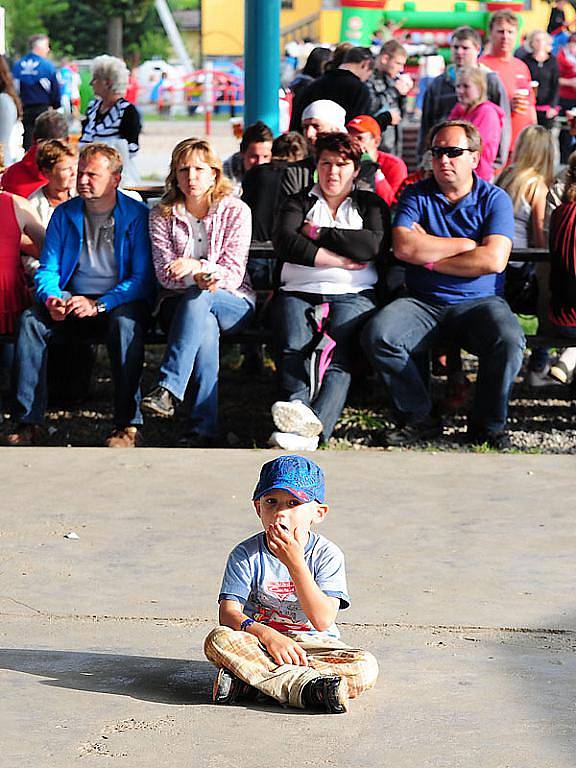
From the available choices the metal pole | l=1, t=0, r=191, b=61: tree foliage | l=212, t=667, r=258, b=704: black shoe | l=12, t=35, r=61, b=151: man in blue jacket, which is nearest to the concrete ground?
l=212, t=667, r=258, b=704: black shoe

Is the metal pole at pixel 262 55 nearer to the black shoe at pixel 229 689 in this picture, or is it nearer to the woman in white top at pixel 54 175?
the woman in white top at pixel 54 175

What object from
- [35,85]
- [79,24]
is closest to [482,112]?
[35,85]

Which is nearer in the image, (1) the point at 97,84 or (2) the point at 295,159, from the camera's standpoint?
(2) the point at 295,159

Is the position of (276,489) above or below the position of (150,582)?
above

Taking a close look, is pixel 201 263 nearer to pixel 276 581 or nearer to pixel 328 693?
pixel 276 581

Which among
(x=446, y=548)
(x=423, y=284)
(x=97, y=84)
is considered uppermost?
(x=97, y=84)

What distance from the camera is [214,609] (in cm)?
436

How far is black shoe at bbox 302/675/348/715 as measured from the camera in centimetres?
346

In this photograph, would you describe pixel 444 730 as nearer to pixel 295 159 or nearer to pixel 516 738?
pixel 516 738

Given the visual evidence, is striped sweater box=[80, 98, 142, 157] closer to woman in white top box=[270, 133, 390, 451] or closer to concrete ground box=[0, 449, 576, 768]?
woman in white top box=[270, 133, 390, 451]

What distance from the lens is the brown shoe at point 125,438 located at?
6.78 meters

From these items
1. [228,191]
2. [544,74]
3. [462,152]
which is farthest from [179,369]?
[544,74]

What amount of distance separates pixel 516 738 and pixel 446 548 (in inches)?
65.6

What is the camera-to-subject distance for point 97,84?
10242 millimetres
